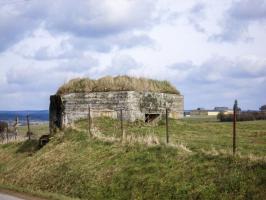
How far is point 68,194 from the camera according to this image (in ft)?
55.4

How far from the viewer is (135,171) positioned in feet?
52.5

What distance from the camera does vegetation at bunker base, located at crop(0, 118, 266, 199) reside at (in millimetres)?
12961

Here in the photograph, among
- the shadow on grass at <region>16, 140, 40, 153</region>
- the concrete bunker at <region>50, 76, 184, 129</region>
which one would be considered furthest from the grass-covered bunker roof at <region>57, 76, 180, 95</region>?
the shadow on grass at <region>16, 140, 40, 153</region>

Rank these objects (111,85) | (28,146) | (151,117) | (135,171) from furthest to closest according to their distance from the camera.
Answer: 1. (28,146)
2. (151,117)
3. (111,85)
4. (135,171)

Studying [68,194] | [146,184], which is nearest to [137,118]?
[68,194]

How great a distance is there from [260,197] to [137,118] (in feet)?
44.4

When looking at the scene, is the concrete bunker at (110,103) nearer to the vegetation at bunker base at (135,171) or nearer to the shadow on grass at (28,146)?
the shadow on grass at (28,146)

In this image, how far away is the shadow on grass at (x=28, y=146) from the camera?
26016 mm

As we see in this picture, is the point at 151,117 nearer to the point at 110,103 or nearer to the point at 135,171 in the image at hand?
the point at 110,103

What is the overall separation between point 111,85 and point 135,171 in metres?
10.2

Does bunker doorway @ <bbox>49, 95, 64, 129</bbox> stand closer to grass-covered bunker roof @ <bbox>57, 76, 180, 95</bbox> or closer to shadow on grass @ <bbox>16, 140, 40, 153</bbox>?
grass-covered bunker roof @ <bbox>57, 76, 180, 95</bbox>

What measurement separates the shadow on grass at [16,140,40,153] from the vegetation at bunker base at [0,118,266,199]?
2029mm

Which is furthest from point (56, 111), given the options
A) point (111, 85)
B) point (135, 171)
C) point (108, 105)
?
point (135, 171)

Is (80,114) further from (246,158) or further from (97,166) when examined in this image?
(246,158)
